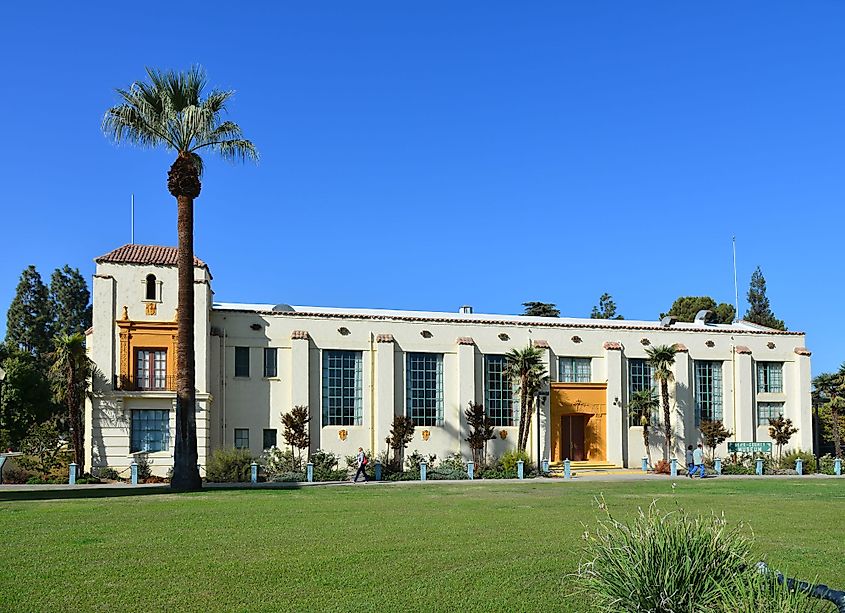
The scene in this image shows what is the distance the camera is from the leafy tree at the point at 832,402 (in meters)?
47.8

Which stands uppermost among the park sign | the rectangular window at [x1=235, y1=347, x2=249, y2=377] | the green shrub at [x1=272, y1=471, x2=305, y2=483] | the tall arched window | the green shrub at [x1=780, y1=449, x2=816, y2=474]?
the tall arched window

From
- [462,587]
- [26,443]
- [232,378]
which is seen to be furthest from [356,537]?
[26,443]

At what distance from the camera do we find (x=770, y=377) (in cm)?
4866

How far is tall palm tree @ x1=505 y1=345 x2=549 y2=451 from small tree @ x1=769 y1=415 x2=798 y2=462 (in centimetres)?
1287

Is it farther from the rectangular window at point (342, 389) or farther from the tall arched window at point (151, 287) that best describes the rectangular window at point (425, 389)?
the tall arched window at point (151, 287)

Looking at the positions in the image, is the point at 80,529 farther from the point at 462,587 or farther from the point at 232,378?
the point at 232,378

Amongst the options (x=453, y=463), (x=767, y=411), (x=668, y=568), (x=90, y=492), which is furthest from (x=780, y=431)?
(x=668, y=568)

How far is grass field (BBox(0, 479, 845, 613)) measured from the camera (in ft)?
34.4

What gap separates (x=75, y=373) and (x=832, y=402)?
3637 centimetres

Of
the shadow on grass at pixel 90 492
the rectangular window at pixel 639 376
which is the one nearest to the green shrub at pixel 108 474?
the shadow on grass at pixel 90 492

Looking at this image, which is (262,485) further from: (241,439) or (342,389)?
(342,389)

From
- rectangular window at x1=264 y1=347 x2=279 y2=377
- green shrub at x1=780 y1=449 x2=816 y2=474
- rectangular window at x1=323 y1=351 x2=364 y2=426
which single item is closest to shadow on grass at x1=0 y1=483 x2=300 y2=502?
rectangular window at x1=323 y1=351 x2=364 y2=426

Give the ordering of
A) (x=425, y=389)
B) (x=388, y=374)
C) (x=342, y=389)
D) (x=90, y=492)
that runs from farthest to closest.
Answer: (x=425, y=389) < (x=388, y=374) < (x=342, y=389) < (x=90, y=492)

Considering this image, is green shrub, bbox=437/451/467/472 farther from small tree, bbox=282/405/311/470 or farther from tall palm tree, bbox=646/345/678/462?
tall palm tree, bbox=646/345/678/462
